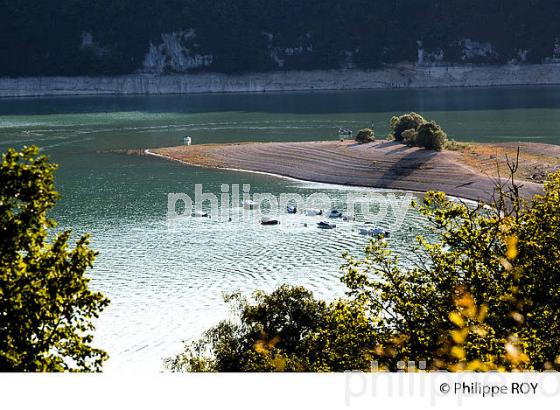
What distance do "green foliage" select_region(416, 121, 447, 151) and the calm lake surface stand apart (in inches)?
477

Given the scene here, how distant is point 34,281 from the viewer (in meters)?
15.3

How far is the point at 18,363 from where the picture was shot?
47.4 ft

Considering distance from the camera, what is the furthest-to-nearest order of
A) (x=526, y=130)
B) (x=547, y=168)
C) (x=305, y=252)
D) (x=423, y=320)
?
(x=526, y=130) → (x=547, y=168) → (x=305, y=252) → (x=423, y=320)

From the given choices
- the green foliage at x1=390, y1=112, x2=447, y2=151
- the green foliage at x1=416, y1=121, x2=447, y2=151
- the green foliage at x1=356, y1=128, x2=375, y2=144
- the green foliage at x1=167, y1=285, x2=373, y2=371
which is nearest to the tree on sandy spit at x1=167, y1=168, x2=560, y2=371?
the green foliage at x1=167, y1=285, x2=373, y2=371

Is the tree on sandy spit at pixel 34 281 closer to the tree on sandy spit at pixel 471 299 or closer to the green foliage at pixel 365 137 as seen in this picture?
the tree on sandy spit at pixel 471 299

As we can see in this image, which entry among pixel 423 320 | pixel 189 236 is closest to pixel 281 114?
pixel 189 236

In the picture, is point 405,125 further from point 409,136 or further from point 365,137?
point 365,137

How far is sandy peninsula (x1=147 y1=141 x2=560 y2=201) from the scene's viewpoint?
78500 millimetres

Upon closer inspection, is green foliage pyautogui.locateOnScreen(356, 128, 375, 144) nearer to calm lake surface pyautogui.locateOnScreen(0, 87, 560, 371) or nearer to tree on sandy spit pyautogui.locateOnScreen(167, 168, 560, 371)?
calm lake surface pyautogui.locateOnScreen(0, 87, 560, 371)

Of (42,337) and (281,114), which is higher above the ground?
(42,337)

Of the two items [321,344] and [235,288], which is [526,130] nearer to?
[235,288]

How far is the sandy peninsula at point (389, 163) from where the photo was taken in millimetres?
78500

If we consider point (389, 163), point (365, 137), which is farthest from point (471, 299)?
point (365, 137)

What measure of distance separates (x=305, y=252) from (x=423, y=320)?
124 ft
